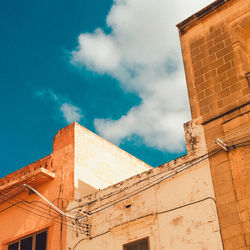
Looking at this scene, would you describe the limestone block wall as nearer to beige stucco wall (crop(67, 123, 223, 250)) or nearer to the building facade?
beige stucco wall (crop(67, 123, 223, 250))

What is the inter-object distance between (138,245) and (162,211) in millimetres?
1069

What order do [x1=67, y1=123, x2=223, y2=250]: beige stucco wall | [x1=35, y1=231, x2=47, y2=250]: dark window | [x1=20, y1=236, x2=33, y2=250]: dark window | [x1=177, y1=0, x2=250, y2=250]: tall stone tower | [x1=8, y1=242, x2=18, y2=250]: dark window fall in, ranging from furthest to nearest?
[x1=8, y1=242, x2=18, y2=250]: dark window
[x1=20, y1=236, x2=33, y2=250]: dark window
[x1=35, y1=231, x2=47, y2=250]: dark window
[x1=67, y1=123, x2=223, y2=250]: beige stucco wall
[x1=177, y1=0, x2=250, y2=250]: tall stone tower

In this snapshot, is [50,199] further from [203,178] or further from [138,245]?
[203,178]

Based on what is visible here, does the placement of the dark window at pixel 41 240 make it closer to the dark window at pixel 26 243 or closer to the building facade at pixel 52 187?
the building facade at pixel 52 187

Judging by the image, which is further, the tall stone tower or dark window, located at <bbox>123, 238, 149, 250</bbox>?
dark window, located at <bbox>123, 238, 149, 250</bbox>

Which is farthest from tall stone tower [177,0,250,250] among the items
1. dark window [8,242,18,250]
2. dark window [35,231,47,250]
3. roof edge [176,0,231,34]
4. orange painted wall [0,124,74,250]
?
dark window [8,242,18,250]

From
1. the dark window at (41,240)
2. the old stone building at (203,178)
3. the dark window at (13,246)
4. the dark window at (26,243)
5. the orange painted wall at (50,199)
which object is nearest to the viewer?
the old stone building at (203,178)

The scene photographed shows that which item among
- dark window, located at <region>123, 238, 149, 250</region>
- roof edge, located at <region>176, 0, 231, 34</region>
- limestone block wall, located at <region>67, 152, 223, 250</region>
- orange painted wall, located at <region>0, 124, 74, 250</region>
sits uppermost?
roof edge, located at <region>176, 0, 231, 34</region>

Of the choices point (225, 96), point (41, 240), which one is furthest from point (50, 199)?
point (225, 96)

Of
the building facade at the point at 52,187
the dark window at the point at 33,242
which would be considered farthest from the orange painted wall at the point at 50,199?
the dark window at the point at 33,242

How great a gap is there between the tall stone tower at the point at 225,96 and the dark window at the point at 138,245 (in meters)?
2.23

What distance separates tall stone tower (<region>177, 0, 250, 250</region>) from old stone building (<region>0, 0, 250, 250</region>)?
2 cm

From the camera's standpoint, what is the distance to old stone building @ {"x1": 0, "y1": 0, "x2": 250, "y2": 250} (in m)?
10.6

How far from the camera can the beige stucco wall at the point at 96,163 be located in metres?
15.1
